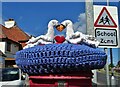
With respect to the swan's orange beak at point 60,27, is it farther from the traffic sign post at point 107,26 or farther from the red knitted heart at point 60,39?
the traffic sign post at point 107,26

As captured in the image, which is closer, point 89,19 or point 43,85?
point 43,85

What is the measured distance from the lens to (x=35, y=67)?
2.68 meters

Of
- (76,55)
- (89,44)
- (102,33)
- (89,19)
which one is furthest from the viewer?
(89,19)

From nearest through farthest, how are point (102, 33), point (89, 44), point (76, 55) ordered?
point (76, 55), point (89, 44), point (102, 33)

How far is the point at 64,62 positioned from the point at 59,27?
0.46m

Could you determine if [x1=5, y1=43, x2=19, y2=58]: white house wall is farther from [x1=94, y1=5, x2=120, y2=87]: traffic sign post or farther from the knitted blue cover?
the knitted blue cover

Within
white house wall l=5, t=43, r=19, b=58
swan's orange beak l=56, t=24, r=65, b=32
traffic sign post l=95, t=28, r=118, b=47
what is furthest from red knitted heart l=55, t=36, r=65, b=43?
white house wall l=5, t=43, r=19, b=58

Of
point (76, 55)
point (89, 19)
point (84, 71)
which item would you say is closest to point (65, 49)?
point (76, 55)

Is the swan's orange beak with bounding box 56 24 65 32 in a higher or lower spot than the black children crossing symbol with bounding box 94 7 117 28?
lower

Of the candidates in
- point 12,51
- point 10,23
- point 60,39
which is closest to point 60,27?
point 60,39

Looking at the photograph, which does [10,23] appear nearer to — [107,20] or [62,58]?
[107,20]

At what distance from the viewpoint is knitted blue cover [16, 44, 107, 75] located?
2.60 m

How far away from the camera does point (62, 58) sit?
2621 millimetres

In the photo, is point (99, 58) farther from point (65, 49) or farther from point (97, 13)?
point (97, 13)
